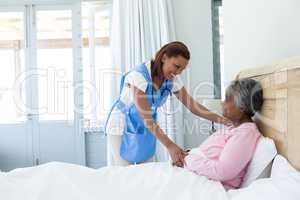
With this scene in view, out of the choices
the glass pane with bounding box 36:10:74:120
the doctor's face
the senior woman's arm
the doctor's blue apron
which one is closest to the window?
the doctor's blue apron

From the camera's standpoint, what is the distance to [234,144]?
1.35 metres

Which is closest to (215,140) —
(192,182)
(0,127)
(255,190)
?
(192,182)

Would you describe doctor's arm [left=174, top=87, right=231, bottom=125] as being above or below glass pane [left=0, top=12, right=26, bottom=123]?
below

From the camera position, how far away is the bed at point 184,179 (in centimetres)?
113

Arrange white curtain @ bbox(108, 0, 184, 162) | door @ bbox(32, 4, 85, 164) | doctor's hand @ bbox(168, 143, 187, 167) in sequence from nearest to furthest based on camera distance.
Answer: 1. doctor's hand @ bbox(168, 143, 187, 167)
2. white curtain @ bbox(108, 0, 184, 162)
3. door @ bbox(32, 4, 85, 164)

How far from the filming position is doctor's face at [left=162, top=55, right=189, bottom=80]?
1.79m

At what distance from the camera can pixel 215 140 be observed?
5.06 feet

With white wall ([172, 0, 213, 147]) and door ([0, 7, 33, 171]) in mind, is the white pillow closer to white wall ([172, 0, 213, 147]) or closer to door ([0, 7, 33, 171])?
white wall ([172, 0, 213, 147])

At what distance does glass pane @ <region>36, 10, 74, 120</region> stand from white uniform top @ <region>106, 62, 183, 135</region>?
1445 millimetres

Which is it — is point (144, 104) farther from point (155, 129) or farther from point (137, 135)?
point (137, 135)

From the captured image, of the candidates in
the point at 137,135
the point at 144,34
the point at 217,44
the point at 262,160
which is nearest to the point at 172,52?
the point at 137,135

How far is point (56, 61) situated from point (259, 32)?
2.27 meters

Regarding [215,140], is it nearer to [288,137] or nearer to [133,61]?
[288,137]

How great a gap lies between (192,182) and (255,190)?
31 cm
